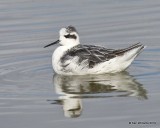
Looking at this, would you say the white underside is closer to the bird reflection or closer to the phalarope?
the phalarope

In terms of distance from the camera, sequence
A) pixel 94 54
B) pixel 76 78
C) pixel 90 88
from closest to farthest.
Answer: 1. pixel 90 88
2. pixel 76 78
3. pixel 94 54

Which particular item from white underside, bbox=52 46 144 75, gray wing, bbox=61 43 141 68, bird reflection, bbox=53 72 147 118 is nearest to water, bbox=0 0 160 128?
bird reflection, bbox=53 72 147 118

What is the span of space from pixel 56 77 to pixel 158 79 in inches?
103

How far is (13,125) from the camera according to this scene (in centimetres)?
1347

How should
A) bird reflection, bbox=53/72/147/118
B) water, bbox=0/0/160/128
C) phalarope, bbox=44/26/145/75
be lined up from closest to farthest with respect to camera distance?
water, bbox=0/0/160/128
bird reflection, bbox=53/72/147/118
phalarope, bbox=44/26/145/75

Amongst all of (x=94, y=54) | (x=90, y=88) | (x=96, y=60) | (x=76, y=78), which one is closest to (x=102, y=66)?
(x=96, y=60)

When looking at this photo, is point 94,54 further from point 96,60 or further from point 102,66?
point 102,66

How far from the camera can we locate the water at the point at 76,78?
13.8 metres

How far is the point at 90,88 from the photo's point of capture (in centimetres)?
1609

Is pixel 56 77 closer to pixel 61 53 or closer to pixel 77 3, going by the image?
pixel 61 53

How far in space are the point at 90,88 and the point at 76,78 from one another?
3.97ft

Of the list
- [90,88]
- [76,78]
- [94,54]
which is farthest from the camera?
[94,54]

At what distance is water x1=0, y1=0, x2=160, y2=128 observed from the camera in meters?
13.8

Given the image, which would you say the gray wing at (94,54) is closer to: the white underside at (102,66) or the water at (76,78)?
the white underside at (102,66)
